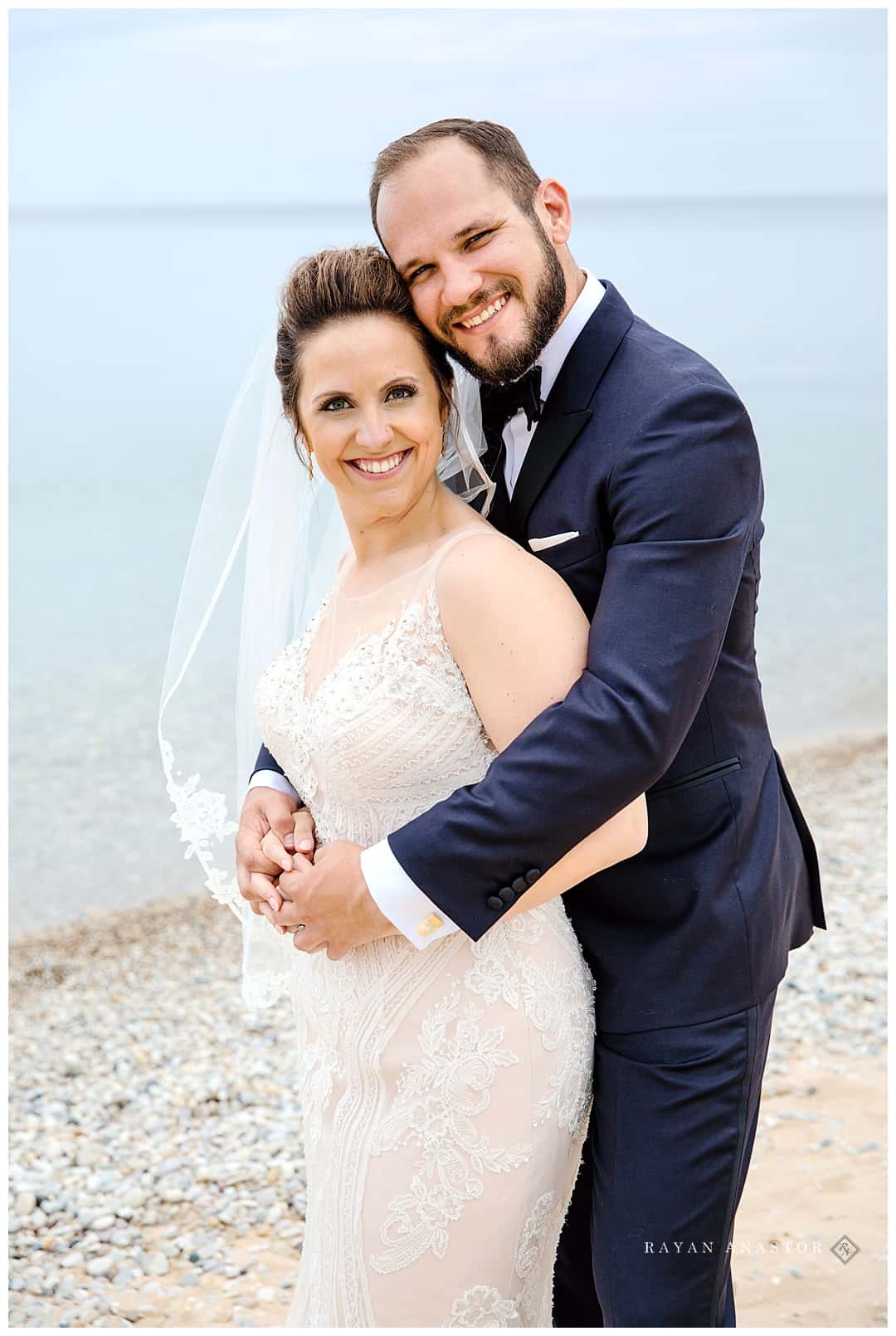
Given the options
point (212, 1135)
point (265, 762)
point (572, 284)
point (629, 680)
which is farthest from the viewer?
point (212, 1135)

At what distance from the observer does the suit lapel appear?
2.30m

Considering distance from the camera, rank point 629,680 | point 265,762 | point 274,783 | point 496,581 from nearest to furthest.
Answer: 1. point 629,680
2. point 496,581
3. point 274,783
4. point 265,762

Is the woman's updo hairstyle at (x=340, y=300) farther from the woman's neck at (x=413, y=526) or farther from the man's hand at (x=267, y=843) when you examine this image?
the man's hand at (x=267, y=843)

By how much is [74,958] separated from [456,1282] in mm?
4596

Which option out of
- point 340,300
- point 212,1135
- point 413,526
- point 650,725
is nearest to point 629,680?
point 650,725

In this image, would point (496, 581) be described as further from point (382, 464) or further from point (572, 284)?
point (572, 284)

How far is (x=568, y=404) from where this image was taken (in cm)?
233

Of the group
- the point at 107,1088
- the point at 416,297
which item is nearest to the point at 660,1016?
the point at 416,297

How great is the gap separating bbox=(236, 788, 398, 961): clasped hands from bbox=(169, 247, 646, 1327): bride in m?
0.02

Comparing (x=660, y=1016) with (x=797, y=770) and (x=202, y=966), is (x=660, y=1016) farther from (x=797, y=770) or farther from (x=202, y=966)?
(x=797, y=770)

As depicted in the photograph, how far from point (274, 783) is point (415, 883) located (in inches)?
24.2

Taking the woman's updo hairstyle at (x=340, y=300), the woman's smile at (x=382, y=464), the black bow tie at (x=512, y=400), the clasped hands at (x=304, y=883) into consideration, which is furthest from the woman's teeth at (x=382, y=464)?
the clasped hands at (x=304, y=883)

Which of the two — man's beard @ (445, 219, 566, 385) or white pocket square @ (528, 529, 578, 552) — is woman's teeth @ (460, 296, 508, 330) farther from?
white pocket square @ (528, 529, 578, 552)

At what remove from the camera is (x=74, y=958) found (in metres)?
6.46
